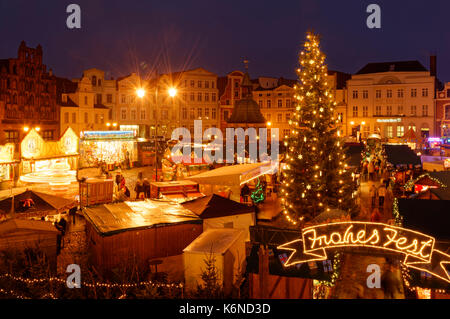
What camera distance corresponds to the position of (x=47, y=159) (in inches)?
1011

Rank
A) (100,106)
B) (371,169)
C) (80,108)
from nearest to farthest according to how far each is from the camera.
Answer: (371,169)
(80,108)
(100,106)

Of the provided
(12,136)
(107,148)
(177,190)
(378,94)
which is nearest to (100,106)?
(12,136)

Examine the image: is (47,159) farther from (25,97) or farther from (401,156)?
(401,156)

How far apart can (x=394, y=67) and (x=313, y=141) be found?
1751 inches

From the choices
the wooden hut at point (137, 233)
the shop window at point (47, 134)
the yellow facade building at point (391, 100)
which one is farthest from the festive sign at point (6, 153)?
the yellow facade building at point (391, 100)

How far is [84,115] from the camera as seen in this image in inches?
1775

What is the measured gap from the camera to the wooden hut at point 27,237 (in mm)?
9711

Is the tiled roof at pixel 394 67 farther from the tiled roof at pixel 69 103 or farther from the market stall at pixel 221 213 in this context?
the market stall at pixel 221 213

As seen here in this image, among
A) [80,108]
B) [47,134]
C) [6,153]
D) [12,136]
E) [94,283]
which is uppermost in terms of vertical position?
[80,108]

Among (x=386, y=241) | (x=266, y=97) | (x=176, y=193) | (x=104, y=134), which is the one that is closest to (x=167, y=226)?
(x=386, y=241)

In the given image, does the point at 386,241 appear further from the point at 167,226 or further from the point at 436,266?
the point at 167,226

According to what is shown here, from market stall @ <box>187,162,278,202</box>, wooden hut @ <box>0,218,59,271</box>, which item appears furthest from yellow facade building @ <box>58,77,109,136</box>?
wooden hut @ <box>0,218,59,271</box>

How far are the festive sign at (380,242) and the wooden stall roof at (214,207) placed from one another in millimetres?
5673
